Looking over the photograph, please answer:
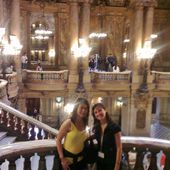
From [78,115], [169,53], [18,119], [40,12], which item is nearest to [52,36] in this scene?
[40,12]

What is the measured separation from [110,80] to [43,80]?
3820 millimetres

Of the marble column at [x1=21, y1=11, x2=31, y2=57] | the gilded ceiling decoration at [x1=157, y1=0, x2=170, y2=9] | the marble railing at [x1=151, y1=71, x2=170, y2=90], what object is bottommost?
the marble railing at [x1=151, y1=71, x2=170, y2=90]

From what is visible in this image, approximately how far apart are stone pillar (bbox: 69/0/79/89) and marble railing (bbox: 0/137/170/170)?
48.4ft

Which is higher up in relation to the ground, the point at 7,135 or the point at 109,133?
the point at 109,133

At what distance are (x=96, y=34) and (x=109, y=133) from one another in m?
19.2

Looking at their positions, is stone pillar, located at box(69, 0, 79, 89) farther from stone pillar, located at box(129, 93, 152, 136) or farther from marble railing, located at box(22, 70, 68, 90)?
stone pillar, located at box(129, 93, 152, 136)

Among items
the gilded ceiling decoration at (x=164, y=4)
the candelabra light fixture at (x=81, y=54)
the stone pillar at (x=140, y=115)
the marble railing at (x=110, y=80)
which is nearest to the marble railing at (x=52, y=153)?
the candelabra light fixture at (x=81, y=54)

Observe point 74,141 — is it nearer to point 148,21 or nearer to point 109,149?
point 109,149

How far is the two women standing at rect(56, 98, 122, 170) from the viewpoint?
3.57 metres

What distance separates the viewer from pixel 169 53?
78.1 feet

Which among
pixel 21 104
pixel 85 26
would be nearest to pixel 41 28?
pixel 85 26

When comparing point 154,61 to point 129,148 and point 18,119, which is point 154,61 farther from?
point 129,148

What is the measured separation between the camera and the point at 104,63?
2255 centimetres

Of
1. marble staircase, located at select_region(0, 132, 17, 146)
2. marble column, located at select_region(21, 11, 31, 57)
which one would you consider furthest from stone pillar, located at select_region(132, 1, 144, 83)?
marble staircase, located at select_region(0, 132, 17, 146)
